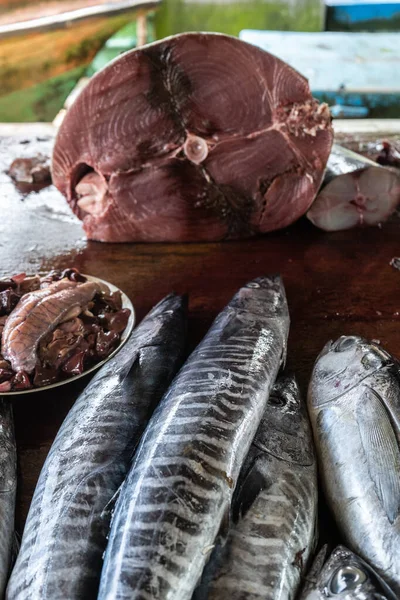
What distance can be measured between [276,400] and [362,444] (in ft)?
1.24

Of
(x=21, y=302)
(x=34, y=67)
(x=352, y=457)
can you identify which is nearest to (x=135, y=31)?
(x=34, y=67)

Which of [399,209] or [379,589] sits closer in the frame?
[379,589]

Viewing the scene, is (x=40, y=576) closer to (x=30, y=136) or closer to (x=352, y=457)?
(x=352, y=457)

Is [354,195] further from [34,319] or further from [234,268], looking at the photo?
[34,319]

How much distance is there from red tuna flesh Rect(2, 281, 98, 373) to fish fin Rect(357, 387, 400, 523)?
123 cm

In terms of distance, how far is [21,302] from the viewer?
8.07 ft

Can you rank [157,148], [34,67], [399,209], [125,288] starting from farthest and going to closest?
1. [34,67]
2. [399,209]
3. [157,148]
4. [125,288]

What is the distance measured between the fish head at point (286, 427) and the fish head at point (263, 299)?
399 mm

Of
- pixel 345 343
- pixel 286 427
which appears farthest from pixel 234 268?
pixel 286 427

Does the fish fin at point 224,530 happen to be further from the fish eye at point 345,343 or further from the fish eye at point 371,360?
the fish eye at point 345,343

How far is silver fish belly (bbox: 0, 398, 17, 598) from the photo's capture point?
5.43 ft

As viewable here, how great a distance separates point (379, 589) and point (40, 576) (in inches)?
33.6

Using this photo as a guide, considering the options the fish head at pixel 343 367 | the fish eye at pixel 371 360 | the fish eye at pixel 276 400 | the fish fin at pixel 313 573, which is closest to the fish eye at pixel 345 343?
the fish head at pixel 343 367

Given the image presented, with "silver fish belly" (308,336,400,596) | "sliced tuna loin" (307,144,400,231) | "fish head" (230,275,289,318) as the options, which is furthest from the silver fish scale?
"sliced tuna loin" (307,144,400,231)
